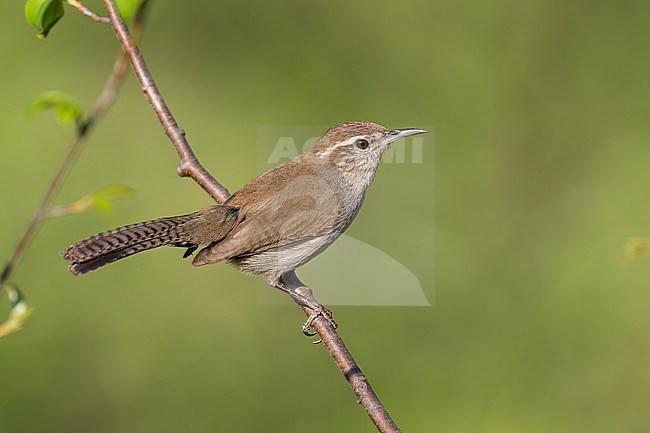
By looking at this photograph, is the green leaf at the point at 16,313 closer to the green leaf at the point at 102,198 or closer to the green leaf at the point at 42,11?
the green leaf at the point at 102,198

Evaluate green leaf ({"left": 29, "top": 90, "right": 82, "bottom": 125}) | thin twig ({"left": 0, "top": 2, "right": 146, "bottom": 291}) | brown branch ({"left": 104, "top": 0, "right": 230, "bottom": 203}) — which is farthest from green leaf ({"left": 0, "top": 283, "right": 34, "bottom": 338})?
brown branch ({"left": 104, "top": 0, "right": 230, "bottom": 203})

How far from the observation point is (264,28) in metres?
7.24

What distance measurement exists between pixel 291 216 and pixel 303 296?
1.08 feet

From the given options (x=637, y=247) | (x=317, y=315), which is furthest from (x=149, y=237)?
(x=637, y=247)

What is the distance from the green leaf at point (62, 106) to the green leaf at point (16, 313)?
47 cm

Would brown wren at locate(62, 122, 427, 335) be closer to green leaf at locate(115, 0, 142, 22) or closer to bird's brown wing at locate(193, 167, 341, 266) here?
bird's brown wing at locate(193, 167, 341, 266)

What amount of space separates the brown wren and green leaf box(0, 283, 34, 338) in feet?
4.00

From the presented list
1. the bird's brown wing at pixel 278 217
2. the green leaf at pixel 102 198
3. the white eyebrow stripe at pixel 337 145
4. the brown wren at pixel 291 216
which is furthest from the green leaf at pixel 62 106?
the white eyebrow stripe at pixel 337 145

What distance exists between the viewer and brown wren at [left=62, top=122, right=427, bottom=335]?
355cm

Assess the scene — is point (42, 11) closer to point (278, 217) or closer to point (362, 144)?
point (278, 217)

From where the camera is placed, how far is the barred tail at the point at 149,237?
9.17 feet

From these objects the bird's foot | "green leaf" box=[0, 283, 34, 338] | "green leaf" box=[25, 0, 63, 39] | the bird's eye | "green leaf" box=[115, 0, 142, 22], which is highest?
"green leaf" box=[25, 0, 63, 39]

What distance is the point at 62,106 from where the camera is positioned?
2355 mm

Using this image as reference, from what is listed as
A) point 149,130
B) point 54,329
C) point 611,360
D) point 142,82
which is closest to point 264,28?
point 149,130
